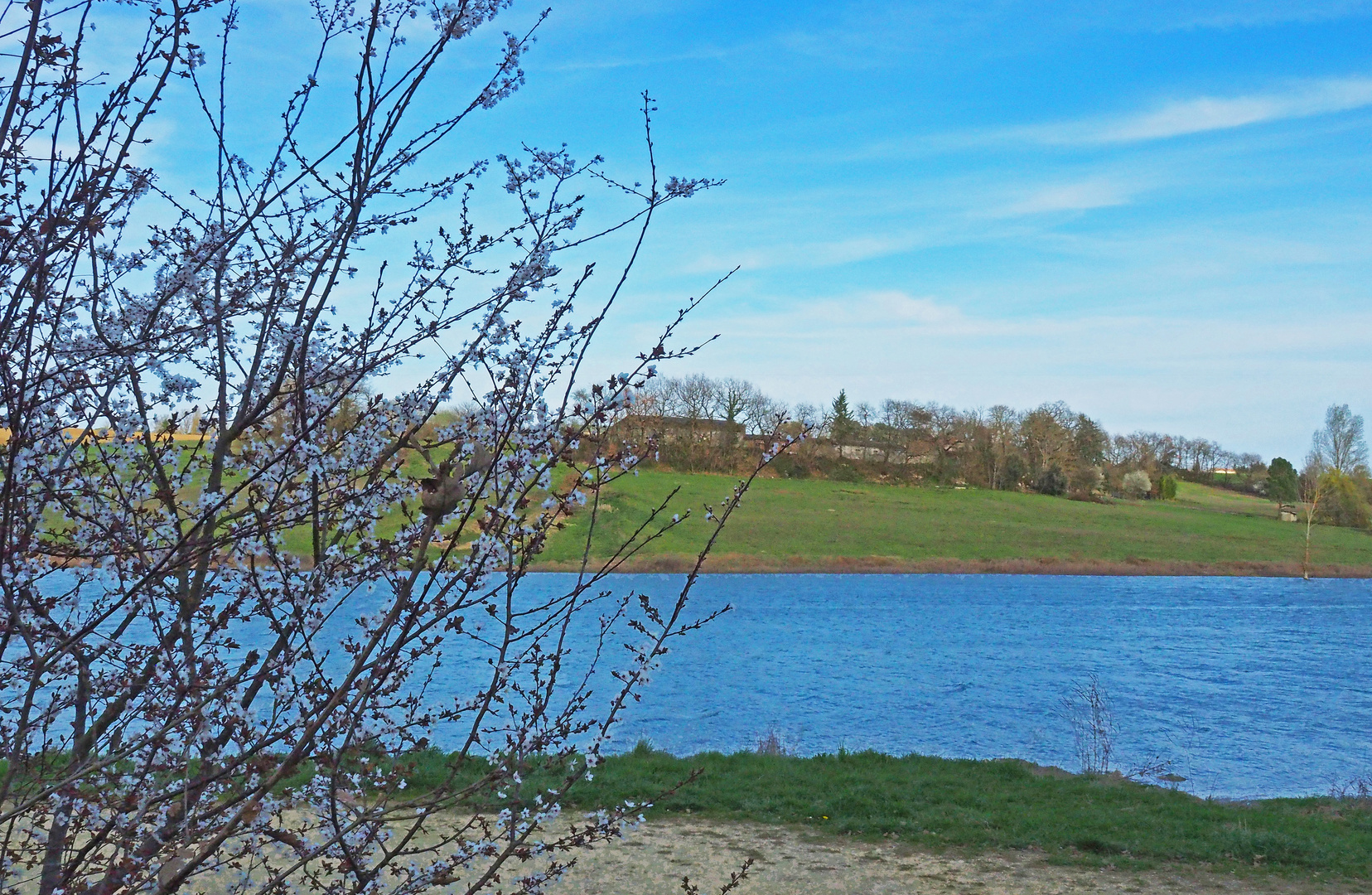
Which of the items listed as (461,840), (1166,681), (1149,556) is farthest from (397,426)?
(1149,556)

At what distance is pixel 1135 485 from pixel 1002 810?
68.5 m

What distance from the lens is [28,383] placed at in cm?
175

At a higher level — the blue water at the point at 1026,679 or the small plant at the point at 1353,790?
the small plant at the point at 1353,790

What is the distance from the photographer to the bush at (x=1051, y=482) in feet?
204

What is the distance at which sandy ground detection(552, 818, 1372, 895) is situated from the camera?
22.4 ft

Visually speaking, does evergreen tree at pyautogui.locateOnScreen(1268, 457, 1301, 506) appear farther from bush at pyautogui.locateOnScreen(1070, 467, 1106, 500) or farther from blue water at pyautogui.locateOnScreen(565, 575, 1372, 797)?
blue water at pyautogui.locateOnScreen(565, 575, 1372, 797)

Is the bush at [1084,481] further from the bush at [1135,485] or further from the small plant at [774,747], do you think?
the small plant at [774,747]

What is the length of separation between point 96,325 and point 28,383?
13.6 inches

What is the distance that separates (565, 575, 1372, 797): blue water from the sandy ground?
4518mm

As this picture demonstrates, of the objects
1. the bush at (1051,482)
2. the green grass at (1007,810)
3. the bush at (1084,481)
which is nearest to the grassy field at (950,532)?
the bush at (1051,482)

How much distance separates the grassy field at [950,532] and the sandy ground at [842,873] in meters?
29.8

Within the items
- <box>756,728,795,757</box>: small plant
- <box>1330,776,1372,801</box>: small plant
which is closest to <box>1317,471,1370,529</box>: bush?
<box>1330,776,1372,801</box>: small plant

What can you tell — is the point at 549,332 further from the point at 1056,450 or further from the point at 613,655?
the point at 1056,450

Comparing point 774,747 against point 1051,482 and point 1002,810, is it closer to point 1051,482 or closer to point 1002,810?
point 1002,810
